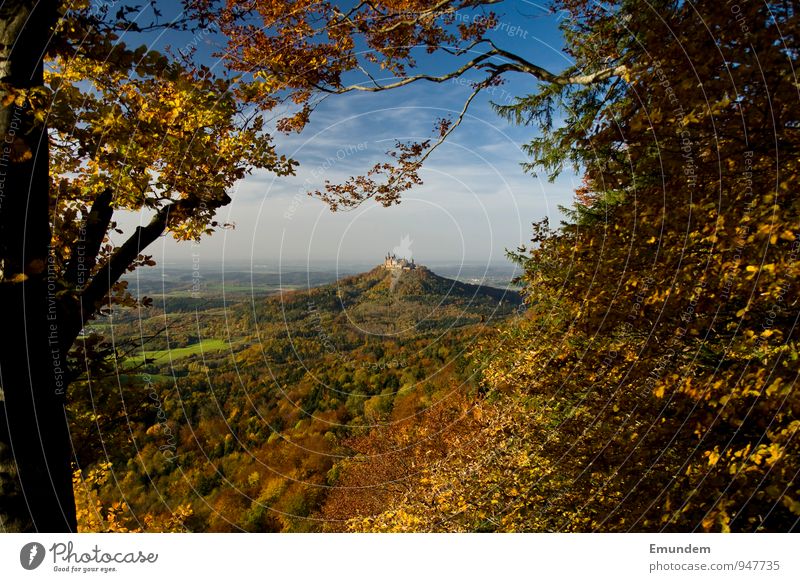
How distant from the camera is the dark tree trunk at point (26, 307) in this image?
3.81m

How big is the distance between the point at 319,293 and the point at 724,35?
91.4ft

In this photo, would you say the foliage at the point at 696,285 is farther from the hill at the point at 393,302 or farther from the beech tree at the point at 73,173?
the hill at the point at 393,302

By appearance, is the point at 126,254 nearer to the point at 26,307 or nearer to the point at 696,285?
the point at 26,307

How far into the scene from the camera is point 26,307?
13.1 feet

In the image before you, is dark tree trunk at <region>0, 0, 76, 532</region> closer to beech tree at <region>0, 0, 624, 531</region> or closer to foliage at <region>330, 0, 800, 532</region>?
beech tree at <region>0, 0, 624, 531</region>

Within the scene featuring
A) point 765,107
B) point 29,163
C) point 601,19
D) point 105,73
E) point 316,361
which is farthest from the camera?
point 316,361

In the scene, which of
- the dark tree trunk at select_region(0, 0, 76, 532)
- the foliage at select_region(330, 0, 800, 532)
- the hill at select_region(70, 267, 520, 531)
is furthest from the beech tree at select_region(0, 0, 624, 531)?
the hill at select_region(70, 267, 520, 531)

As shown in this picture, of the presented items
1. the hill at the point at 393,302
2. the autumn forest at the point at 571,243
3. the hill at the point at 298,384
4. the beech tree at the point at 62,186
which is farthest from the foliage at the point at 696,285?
the hill at the point at 393,302

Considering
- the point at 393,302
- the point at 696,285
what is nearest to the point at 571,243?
the point at 696,285
